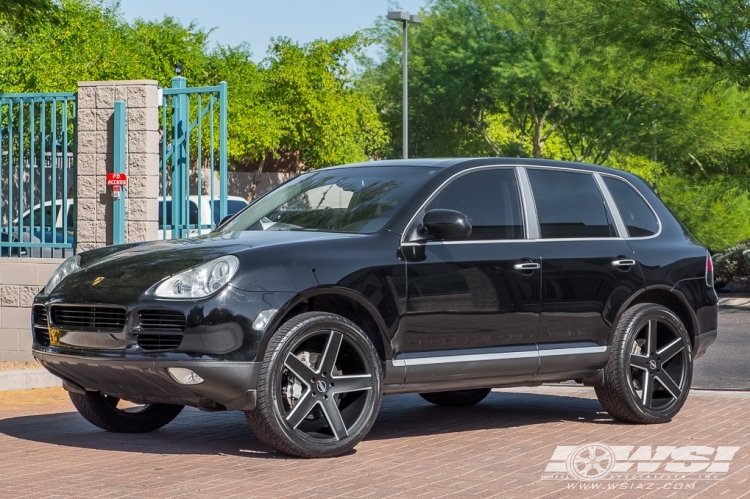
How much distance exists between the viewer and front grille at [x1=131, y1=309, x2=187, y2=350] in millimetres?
6941

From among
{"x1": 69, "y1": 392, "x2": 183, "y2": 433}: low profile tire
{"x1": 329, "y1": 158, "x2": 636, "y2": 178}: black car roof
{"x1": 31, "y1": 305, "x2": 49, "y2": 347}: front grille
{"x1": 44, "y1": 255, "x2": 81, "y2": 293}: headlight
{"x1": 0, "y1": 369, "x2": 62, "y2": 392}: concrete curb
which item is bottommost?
{"x1": 0, "y1": 369, "x2": 62, "y2": 392}: concrete curb

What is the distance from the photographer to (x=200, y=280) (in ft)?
23.0

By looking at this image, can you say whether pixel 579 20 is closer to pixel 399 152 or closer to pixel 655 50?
pixel 655 50

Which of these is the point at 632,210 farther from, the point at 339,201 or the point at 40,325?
the point at 40,325

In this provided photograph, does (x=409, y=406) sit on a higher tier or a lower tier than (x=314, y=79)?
lower

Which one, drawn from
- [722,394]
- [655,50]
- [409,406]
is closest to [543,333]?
[409,406]

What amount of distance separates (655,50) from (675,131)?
1384 cm

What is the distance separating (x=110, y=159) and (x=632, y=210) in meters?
5.61

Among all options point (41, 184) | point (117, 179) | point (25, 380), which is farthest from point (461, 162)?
point (41, 184)

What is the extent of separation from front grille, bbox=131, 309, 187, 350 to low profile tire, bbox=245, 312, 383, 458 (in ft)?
1.65

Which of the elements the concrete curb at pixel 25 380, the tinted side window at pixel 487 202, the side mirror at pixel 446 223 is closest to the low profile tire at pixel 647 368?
the tinted side window at pixel 487 202

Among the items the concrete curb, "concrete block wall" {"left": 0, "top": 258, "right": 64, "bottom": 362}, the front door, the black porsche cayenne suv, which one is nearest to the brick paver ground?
the black porsche cayenne suv

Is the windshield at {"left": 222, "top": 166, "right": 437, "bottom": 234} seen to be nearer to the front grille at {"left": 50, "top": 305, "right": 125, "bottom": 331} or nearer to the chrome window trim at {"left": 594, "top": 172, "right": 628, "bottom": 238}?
the front grille at {"left": 50, "top": 305, "right": 125, "bottom": 331}

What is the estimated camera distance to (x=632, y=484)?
21.5ft
